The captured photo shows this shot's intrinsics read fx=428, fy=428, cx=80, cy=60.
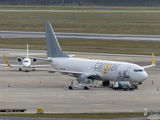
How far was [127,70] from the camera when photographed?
2277 inches

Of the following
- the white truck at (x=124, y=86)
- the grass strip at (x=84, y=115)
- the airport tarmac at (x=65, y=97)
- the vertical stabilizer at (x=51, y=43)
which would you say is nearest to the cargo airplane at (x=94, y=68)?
the vertical stabilizer at (x=51, y=43)

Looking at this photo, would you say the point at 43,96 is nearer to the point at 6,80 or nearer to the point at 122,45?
the point at 6,80

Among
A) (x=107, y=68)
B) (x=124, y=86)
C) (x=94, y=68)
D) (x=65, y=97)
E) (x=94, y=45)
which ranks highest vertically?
(x=94, y=45)

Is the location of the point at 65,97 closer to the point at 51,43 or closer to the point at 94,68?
the point at 94,68

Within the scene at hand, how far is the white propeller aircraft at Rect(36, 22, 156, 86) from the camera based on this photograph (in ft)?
189

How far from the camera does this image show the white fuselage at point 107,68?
57562mm

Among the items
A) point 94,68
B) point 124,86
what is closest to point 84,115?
point 124,86

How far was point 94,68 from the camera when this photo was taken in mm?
61062

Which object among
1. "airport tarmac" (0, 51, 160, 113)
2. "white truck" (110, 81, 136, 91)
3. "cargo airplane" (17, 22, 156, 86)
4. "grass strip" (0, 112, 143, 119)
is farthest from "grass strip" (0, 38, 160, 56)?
"grass strip" (0, 112, 143, 119)

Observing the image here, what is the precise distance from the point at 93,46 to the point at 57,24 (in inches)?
2474

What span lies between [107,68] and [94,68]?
2.35m

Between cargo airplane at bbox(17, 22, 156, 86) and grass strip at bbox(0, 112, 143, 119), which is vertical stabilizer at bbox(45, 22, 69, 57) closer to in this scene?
cargo airplane at bbox(17, 22, 156, 86)

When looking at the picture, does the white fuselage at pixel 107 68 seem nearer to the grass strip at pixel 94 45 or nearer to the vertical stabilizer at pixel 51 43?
the vertical stabilizer at pixel 51 43

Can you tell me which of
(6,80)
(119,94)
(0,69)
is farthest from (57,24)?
(119,94)
